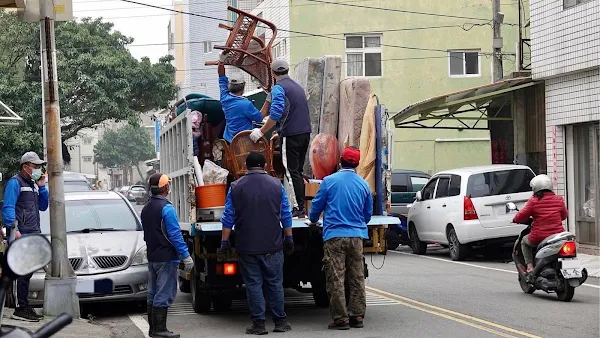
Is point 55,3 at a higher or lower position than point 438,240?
higher

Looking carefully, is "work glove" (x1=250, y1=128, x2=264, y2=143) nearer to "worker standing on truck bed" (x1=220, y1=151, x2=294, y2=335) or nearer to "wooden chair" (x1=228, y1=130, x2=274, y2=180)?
"wooden chair" (x1=228, y1=130, x2=274, y2=180)

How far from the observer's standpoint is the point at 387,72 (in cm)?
3666

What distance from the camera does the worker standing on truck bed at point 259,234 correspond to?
33.3ft

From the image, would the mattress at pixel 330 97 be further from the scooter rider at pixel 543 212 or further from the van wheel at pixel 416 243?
the van wheel at pixel 416 243

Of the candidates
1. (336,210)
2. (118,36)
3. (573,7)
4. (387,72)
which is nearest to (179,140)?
(336,210)

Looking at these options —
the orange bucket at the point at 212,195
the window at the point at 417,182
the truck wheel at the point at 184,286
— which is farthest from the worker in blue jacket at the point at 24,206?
the window at the point at 417,182

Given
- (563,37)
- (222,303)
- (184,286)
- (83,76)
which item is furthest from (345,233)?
(83,76)

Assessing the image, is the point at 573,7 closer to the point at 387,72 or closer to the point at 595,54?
the point at 595,54

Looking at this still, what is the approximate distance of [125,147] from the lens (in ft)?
309

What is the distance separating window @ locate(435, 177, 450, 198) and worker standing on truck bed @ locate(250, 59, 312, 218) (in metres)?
9.20

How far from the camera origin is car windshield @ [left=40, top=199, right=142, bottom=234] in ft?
43.6

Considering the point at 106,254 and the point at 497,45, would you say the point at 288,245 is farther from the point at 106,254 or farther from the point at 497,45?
the point at 497,45

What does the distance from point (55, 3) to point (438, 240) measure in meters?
10.6

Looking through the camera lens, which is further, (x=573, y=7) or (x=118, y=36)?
(x=118, y=36)
